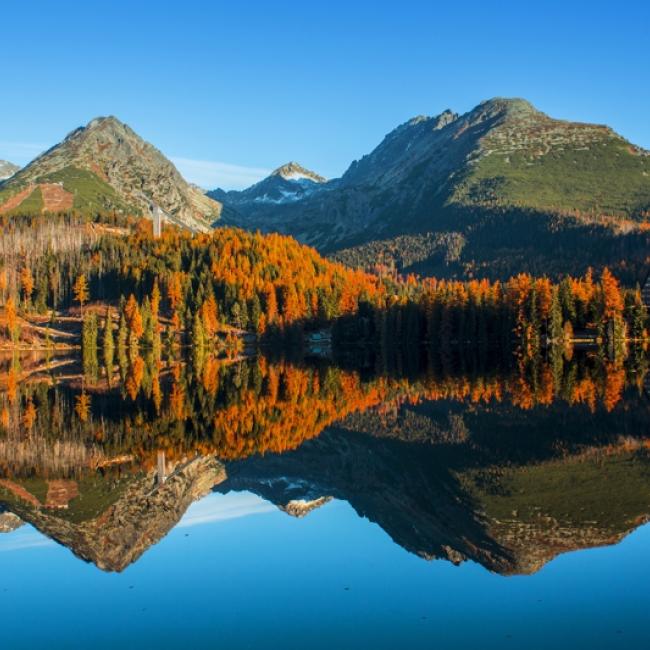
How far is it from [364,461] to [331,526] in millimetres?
11505

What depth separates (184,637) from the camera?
1727 cm

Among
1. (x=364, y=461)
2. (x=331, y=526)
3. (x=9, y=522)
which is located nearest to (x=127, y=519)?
(x=9, y=522)

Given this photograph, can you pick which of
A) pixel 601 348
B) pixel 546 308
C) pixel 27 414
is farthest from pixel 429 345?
pixel 27 414

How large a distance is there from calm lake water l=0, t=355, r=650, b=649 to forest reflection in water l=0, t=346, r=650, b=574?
0.15 metres

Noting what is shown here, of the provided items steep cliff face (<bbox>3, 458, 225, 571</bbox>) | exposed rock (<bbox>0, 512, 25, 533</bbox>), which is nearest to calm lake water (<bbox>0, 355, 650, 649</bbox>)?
steep cliff face (<bbox>3, 458, 225, 571</bbox>)

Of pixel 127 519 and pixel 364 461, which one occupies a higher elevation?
pixel 364 461

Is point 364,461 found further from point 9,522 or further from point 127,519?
point 9,522

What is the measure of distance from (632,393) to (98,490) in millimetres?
41172

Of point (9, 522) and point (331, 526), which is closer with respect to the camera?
point (331, 526)

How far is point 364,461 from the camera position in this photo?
38.1m

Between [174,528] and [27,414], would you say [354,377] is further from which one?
[174,528]

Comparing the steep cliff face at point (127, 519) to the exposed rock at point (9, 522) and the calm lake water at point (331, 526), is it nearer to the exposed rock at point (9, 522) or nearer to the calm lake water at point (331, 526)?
the calm lake water at point (331, 526)

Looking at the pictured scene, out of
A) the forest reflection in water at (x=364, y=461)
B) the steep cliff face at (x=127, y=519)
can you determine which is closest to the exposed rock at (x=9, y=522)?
the forest reflection in water at (x=364, y=461)

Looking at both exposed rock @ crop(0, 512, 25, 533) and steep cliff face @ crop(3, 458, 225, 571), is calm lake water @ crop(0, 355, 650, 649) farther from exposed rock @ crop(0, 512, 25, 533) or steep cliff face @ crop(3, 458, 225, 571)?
exposed rock @ crop(0, 512, 25, 533)
